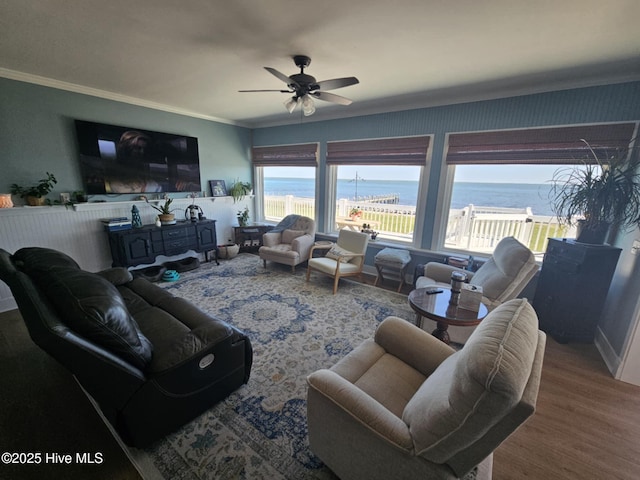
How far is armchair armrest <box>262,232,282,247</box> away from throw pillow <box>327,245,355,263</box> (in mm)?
1053

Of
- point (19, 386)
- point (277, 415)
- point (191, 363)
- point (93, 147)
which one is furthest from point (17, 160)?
point (277, 415)

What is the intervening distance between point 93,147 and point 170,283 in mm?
2065

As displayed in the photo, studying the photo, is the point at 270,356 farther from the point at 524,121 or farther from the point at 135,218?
the point at 524,121

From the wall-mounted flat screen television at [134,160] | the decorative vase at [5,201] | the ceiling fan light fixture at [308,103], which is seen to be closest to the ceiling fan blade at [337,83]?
the ceiling fan light fixture at [308,103]

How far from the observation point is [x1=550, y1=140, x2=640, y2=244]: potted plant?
2234 mm

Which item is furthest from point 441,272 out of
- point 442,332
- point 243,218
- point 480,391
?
point 243,218

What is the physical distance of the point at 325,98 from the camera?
8.25 ft

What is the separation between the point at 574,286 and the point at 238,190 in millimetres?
5132

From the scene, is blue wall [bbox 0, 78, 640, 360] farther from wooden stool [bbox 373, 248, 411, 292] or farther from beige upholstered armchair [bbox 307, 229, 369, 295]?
beige upholstered armchair [bbox 307, 229, 369, 295]

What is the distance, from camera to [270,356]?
2.25m

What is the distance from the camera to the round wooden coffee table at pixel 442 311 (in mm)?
1913

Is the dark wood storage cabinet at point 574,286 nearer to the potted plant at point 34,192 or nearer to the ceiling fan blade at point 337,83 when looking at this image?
the ceiling fan blade at point 337,83

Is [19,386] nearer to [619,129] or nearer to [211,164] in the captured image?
[211,164]

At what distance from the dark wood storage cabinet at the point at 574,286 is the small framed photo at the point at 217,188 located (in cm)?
502
